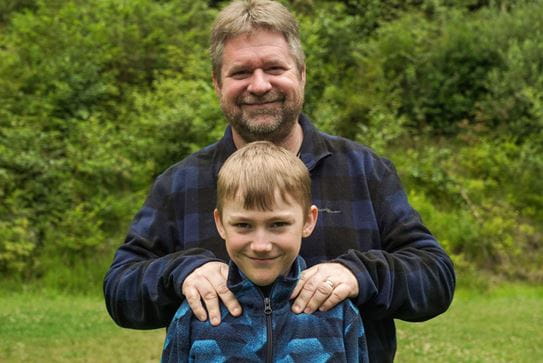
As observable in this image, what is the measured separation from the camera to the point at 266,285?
2387 mm

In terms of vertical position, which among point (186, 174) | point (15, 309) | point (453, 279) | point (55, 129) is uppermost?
point (186, 174)

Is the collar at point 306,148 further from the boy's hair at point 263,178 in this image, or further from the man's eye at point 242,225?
the man's eye at point 242,225

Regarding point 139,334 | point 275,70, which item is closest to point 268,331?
point 275,70

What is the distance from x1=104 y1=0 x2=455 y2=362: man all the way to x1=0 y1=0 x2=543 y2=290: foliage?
786 centimetres

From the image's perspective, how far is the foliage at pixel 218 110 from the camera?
11.4 metres

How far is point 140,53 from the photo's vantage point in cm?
1491

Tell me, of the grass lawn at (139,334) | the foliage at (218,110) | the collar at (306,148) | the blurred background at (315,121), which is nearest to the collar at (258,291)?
the collar at (306,148)

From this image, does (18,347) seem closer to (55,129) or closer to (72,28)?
(55,129)

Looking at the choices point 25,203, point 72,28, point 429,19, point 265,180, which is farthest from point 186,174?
point 429,19

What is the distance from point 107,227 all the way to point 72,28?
4.38 m

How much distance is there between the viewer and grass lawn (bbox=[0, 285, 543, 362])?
775cm

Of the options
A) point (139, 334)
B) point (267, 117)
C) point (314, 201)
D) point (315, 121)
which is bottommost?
point (139, 334)

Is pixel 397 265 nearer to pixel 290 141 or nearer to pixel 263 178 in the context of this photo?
pixel 263 178

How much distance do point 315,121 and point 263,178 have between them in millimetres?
10908
